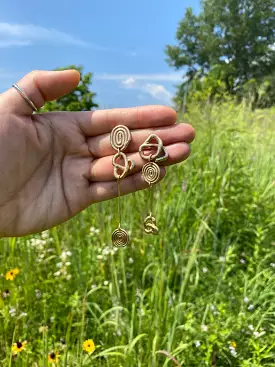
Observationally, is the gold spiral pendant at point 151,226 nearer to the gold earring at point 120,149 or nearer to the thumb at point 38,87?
the gold earring at point 120,149

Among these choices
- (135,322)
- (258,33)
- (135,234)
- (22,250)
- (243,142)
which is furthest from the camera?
(258,33)

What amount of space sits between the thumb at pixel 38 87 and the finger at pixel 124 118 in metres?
0.13

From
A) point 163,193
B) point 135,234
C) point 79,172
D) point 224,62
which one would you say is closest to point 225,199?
point 163,193

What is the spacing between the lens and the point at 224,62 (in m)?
21.6

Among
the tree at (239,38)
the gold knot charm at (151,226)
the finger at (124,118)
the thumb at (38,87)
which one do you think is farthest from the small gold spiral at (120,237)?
the tree at (239,38)

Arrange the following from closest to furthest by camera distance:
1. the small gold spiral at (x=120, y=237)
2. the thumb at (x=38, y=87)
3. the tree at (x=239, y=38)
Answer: the thumb at (x=38, y=87), the small gold spiral at (x=120, y=237), the tree at (x=239, y=38)

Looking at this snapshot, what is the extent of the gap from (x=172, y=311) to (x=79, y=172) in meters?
0.59

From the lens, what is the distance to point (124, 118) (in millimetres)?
1266

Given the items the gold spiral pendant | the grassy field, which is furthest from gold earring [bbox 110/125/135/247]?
the grassy field

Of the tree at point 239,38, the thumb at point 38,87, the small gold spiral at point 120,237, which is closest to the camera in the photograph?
the thumb at point 38,87

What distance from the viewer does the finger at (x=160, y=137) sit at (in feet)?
4.05

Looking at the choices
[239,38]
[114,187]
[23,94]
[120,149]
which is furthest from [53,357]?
[239,38]

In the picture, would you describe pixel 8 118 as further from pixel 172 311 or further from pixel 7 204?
pixel 172 311

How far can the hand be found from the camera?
119 cm
